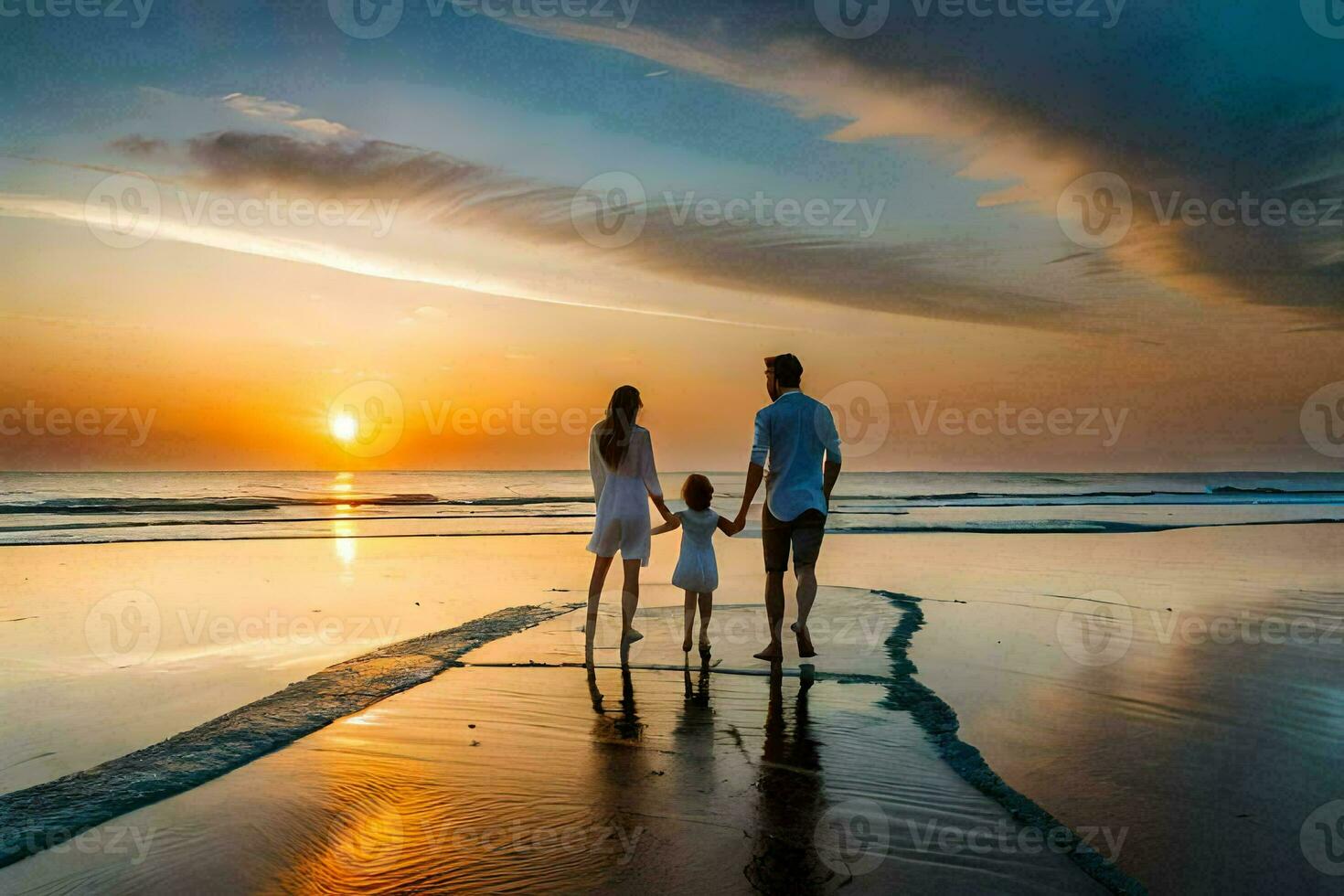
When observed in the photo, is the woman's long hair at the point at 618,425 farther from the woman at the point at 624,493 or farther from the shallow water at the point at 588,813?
the shallow water at the point at 588,813

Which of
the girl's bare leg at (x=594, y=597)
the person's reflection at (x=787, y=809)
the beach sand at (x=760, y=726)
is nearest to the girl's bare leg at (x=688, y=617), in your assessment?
the beach sand at (x=760, y=726)

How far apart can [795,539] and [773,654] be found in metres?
0.97

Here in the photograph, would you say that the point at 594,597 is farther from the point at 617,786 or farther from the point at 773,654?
the point at 617,786

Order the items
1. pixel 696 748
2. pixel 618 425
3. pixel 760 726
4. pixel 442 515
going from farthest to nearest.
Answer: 1. pixel 442 515
2. pixel 618 425
3. pixel 760 726
4. pixel 696 748

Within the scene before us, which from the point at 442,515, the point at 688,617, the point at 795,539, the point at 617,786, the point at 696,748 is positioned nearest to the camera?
the point at 617,786

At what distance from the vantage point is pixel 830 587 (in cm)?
1141

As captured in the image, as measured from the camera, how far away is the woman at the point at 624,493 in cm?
712

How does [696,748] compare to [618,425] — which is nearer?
[696,748]

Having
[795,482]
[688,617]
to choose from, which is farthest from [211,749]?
[795,482]

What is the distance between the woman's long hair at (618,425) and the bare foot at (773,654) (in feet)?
6.17

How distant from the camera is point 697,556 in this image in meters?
7.41

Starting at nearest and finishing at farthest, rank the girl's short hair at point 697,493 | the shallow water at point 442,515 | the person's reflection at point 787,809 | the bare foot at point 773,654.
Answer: the person's reflection at point 787,809 → the bare foot at point 773,654 → the girl's short hair at point 697,493 → the shallow water at point 442,515

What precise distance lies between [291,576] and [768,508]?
8.19 metres

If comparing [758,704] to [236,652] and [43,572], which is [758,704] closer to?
[236,652]
